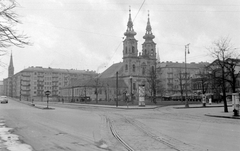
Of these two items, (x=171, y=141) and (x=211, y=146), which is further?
(x=171, y=141)

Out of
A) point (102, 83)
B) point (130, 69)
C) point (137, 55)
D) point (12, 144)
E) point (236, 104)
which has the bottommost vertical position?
point (12, 144)

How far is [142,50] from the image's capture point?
12331 centimetres

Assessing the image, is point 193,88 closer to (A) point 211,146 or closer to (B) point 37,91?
(B) point 37,91

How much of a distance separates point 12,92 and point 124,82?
91263mm

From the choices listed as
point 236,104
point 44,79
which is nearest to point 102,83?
point 44,79

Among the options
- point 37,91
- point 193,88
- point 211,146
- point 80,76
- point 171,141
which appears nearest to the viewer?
point 211,146

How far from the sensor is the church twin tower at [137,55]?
113312 millimetres

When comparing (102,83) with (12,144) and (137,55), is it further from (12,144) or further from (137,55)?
(12,144)

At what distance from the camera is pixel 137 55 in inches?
4614

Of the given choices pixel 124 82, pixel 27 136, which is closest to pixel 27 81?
pixel 124 82

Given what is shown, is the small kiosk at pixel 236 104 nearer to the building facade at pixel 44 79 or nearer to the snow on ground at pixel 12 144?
the snow on ground at pixel 12 144

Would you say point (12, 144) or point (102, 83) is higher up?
point (102, 83)

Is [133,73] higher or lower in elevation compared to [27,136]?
higher

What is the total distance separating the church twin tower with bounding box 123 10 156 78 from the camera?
372 feet
